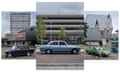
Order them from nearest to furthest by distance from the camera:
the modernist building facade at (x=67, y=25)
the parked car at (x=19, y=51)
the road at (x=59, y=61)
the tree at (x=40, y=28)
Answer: the road at (x=59, y=61) < the modernist building facade at (x=67, y=25) < the tree at (x=40, y=28) < the parked car at (x=19, y=51)

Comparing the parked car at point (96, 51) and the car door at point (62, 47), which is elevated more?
the car door at point (62, 47)

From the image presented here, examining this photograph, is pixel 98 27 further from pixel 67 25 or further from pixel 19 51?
pixel 19 51

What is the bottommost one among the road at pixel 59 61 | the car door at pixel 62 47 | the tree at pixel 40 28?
the road at pixel 59 61

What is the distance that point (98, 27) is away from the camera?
1234cm

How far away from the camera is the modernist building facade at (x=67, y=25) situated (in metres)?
12.1

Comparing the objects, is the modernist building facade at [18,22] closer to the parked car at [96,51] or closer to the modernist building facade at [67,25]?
the modernist building facade at [67,25]

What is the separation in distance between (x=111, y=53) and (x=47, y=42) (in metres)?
2.65

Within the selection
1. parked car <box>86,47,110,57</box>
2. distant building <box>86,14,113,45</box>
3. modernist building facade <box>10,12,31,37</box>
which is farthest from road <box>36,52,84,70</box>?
modernist building facade <box>10,12,31,37</box>

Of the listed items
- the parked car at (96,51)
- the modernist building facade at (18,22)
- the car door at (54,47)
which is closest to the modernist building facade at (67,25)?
the car door at (54,47)

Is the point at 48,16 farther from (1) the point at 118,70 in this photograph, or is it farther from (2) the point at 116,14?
(1) the point at 118,70

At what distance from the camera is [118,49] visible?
1217cm

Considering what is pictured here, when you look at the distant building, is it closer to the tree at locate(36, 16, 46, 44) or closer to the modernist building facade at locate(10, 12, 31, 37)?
the tree at locate(36, 16, 46, 44)

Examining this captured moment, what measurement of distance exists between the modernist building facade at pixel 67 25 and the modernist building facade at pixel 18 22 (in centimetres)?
81

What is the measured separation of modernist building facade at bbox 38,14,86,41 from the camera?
39.7ft
